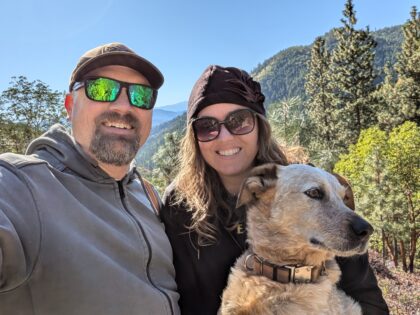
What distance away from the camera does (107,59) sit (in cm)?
309

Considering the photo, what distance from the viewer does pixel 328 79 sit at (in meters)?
48.1

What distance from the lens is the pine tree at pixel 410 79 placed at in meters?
38.1

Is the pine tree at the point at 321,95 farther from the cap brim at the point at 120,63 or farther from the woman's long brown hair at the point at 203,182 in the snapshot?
the cap brim at the point at 120,63

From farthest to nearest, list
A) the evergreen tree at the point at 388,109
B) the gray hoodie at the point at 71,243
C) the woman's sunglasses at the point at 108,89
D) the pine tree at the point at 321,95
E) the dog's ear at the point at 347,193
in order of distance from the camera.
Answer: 1. the pine tree at the point at 321,95
2. the evergreen tree at the point at 388,109
3. the dog's ear at the point at 347,193
4. the woman's sunglasses at the point at 108,89
5. the gray hoodie at the point at 71,243

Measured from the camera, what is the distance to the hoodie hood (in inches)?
108

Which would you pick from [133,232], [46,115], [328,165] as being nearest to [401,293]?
[133,232]

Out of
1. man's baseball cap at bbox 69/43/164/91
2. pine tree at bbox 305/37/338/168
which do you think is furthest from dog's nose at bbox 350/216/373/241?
pine tree at bbox 305/37/338/168

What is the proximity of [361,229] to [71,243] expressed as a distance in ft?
7.02

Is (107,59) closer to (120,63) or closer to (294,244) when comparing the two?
(120,63)

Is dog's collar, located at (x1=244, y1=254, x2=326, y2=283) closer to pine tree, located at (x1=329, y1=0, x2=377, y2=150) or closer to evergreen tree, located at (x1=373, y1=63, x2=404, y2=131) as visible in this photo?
evergreen tree, located at (x1=373, y1=63, x2=404, y2=131)

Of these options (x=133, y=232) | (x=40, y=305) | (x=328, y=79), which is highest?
(x=328, y=79)

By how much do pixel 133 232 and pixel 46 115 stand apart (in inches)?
1308

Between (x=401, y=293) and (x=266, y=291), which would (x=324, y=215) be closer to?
(x=266, y=291)

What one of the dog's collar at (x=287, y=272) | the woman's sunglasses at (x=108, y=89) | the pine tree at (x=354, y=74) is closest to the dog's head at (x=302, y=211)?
the dog's collar at (x=287, y=272)
